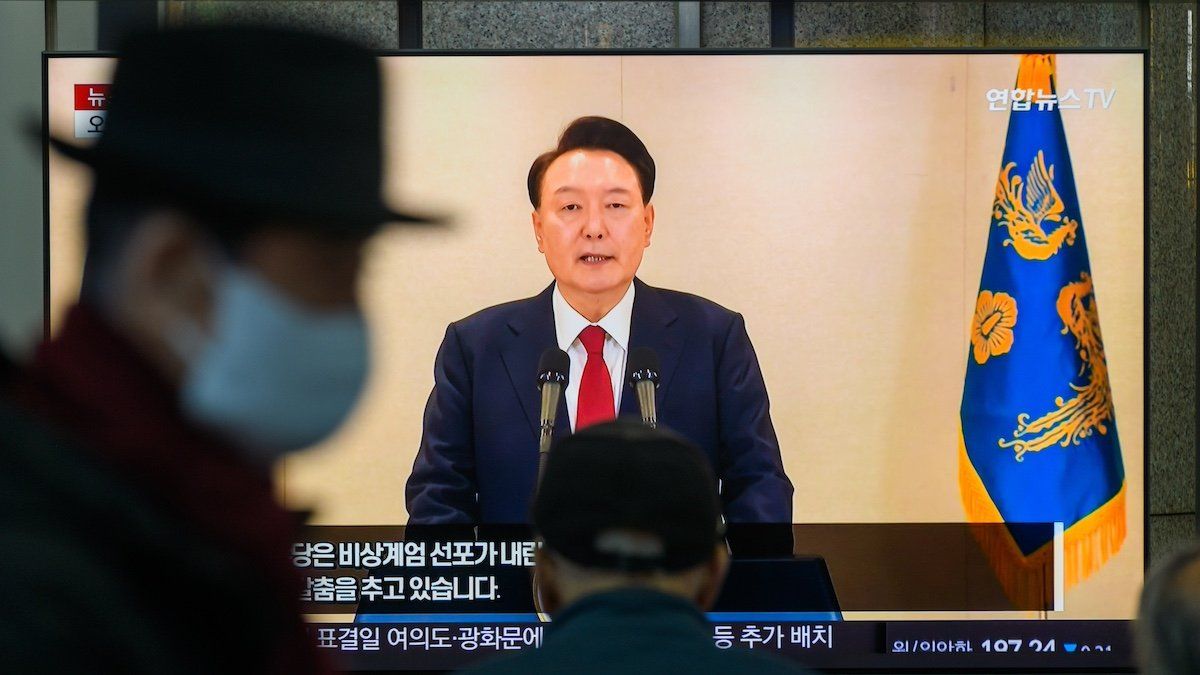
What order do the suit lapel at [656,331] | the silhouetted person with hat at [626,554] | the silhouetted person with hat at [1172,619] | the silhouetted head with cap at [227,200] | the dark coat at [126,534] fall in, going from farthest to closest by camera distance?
the suit lapel at [656,331] → the silhouetted person with hat at [1172,619] → the silhouetted person with hat at [626,554] → the silhouetted head with cap at [227,200] → the dark coat at [126,534]

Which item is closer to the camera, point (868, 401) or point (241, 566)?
point (241, 566)

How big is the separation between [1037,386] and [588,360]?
1.61m

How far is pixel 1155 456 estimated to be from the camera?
4.93 m

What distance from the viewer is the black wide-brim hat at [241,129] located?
91cm

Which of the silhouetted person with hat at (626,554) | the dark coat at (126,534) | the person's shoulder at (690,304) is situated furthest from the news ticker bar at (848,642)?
the dark coat at (126,534)

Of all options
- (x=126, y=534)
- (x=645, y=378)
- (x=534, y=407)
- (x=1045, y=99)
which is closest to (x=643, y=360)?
(x=645, y=378)

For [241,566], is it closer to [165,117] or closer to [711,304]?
[165,117]

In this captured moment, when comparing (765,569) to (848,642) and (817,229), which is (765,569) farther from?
(817,229)

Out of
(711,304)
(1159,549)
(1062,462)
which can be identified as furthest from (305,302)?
(1159,549)

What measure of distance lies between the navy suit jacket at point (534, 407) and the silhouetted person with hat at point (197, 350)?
11.5 ft

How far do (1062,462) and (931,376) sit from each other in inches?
21.9

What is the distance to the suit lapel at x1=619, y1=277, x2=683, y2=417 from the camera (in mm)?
4555

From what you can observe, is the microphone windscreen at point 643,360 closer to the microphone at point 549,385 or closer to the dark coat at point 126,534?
the microphone at point 549,385

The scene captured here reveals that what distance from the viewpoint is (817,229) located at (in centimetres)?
455
